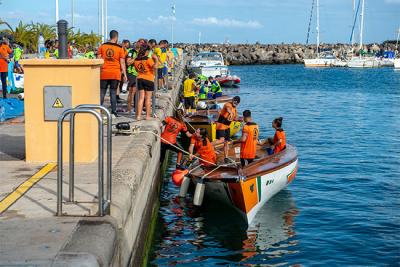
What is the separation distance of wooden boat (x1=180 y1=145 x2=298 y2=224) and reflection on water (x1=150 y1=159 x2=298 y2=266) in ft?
1.26

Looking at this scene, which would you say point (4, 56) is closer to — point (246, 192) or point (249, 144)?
point (249, 144)

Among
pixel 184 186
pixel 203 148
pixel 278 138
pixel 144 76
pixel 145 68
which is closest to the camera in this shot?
pixel 184 186

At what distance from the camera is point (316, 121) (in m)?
33.1

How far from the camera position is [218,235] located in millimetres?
12039

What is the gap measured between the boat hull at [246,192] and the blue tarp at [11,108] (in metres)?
6.45

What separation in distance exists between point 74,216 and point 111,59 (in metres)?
7.66

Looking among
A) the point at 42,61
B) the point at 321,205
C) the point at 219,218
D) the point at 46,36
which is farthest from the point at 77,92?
the point at 46,36

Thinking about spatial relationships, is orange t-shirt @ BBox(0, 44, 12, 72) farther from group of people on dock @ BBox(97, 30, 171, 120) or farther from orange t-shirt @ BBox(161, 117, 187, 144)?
orange t-shirt @ BBox(161, 117, 187, 144)

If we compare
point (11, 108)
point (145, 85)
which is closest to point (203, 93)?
point (11, 108)

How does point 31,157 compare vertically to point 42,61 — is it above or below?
below

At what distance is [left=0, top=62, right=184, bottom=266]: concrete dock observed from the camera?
5.70 metres

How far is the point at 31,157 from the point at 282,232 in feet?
16.8

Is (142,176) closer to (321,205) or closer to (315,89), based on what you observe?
(321,205)

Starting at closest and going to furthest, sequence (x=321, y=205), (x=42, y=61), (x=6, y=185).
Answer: (x=6, y=185) → (x=42, y=61) → (x=321, y=205)
